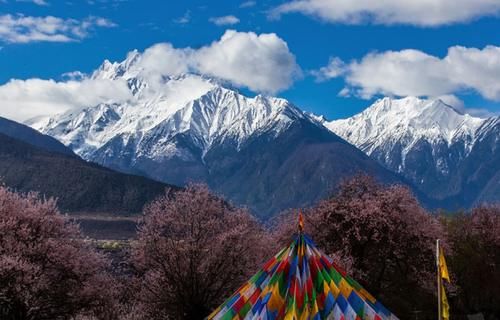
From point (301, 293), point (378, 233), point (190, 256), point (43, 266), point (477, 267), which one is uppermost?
point (378, 233)

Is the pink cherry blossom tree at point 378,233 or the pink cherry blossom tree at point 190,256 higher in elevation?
the pink cherry blossom tree at point 378,233

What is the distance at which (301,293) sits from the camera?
25641mm

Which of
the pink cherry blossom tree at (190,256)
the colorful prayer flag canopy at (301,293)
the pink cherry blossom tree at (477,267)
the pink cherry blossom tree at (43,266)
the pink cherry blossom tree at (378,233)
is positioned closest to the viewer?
the colorful prayer flag canopy at (301,293)

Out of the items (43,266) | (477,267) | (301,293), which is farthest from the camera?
(477,267)

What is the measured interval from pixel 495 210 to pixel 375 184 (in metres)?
20.4

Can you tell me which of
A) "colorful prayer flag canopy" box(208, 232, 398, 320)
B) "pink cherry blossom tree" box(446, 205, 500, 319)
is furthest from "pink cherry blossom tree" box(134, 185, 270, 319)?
"pink cherry blossom tree" box(446, 205, 500, 319)

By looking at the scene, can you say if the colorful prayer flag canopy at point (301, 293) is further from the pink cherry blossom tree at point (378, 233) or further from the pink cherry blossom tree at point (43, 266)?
the pink cherry blossom tree at point (378, 233)

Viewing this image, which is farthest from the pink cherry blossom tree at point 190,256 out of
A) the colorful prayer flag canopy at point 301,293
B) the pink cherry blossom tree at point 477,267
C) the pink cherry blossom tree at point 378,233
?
the pink cherry blossom tree at point 477,267

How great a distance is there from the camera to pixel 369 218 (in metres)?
51.7

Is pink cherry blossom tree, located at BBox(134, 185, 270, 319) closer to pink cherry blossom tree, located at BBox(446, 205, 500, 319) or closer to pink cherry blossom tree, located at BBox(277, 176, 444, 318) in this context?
pink cherry blossom tree, located at BBox(277, 176, 444, 318)

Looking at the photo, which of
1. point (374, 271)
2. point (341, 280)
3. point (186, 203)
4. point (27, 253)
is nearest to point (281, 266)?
point (341, 280)

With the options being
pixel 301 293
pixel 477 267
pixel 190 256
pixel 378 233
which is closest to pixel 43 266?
pixel 190 256

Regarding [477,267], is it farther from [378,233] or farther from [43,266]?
[43,266]

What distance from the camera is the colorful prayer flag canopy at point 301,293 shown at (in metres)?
25.5
